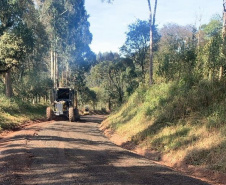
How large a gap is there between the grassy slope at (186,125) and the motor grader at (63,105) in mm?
8965

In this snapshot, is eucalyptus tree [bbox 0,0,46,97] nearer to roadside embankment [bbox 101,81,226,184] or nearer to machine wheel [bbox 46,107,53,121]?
machine wheel [bbox 46,107,53,121]

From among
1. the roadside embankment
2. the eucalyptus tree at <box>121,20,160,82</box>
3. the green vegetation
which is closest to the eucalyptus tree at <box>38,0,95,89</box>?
the eucalyptus tree at <box>121,20,160,82</box>

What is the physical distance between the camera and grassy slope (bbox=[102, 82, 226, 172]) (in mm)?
8266

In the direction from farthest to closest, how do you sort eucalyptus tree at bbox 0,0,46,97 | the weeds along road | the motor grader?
eucalyptus tree at bbox 0,0,46,97, the motor grader, the weeds along road

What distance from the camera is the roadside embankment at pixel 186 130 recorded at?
7934mm

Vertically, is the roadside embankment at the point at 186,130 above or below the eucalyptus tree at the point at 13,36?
below

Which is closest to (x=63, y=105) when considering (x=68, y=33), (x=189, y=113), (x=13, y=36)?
(x=13, y=36)

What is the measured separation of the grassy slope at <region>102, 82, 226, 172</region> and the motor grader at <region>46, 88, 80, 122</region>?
896cm

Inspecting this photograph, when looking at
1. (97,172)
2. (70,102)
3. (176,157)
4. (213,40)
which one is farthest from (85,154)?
(70,102)

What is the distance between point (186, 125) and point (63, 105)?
1479cm

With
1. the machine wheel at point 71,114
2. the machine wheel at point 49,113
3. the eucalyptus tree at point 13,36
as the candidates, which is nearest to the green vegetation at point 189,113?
the machine wheel at point 71,114

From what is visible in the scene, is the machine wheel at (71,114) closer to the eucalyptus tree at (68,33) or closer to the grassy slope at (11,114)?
the grassy slope at (11,114)

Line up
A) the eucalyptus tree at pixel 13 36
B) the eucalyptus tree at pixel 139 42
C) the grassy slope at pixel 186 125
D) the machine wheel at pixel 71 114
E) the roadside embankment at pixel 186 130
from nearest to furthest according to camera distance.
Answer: the roadside embankment at pixel 186 130 < the grassy slope at pixel 186 125 < the machine wheel at pixel 71 114 < the eucalyptus tree at pixel 13 36 < the eucalyptus tree at pixel 139 42

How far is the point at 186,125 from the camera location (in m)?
10.6
